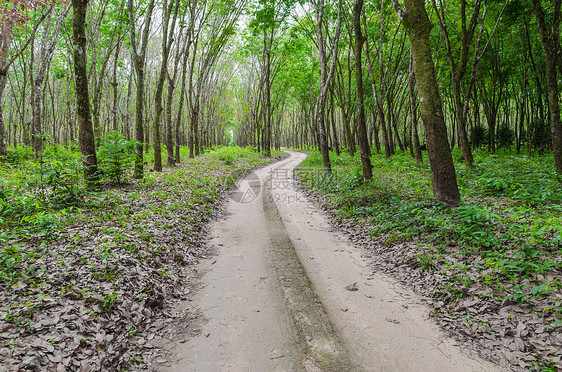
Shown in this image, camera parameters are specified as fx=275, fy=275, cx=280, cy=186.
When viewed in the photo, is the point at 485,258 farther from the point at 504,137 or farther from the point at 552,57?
the point at 504,137

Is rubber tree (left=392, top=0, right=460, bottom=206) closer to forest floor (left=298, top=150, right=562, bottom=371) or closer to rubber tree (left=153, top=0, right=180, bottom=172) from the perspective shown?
forest floor (left=298, top=150, right=562, bottom=371)

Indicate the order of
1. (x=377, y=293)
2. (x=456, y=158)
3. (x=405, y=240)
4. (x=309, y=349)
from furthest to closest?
1. (x=456, y=158)
2. (x=405, y=240)
3. (x=377, y=293)
4. (x=309, y=349)

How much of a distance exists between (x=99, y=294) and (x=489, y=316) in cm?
537

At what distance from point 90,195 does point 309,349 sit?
24.1 ft

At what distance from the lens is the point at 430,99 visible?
22.0 ft

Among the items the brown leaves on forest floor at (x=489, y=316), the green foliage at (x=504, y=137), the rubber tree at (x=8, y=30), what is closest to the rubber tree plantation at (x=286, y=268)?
the brown leaves on forest floor at (x=489, y=316)

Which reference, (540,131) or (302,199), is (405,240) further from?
(540,131)

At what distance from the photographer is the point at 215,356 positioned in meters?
3.37

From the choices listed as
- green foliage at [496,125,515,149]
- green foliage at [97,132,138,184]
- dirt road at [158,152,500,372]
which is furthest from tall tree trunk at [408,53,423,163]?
green foliage at [496,125,515,149]

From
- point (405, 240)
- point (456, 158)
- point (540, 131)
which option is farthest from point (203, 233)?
point (540, 131)

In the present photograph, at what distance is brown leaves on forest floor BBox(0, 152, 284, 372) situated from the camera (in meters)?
2.97

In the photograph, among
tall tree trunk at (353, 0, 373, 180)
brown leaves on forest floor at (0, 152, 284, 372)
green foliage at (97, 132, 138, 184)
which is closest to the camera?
brown leaves on forest floor at (0, 152, 284, 372)

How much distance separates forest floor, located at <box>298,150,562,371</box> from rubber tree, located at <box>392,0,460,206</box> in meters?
0.63

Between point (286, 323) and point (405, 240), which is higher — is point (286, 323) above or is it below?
below
